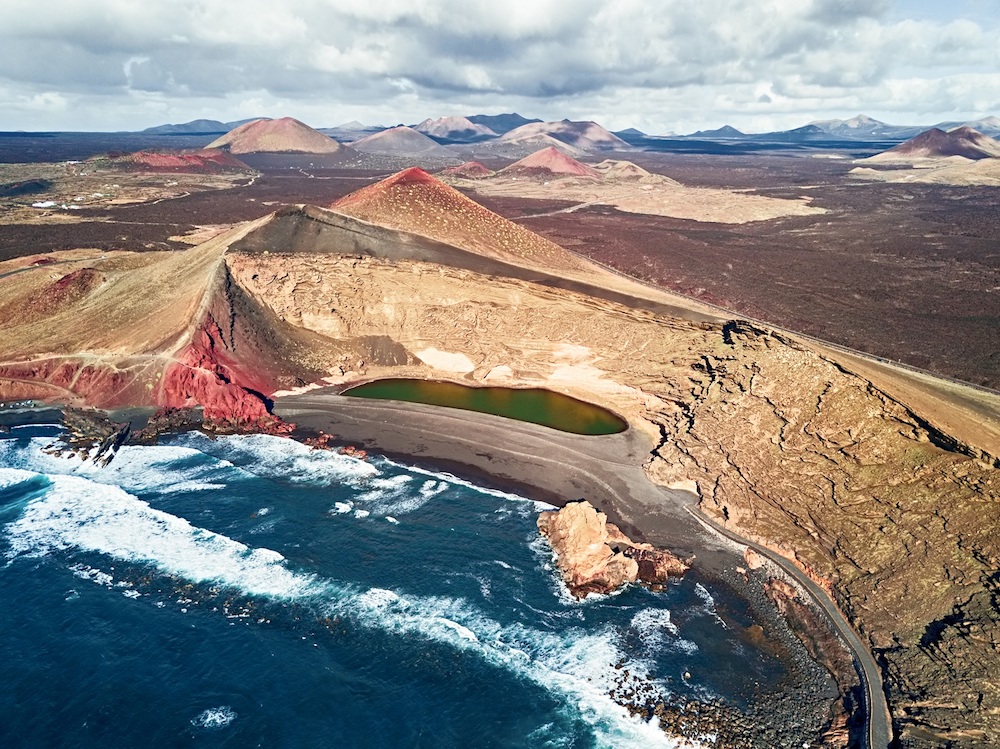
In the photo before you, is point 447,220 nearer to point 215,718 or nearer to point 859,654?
point 215,718

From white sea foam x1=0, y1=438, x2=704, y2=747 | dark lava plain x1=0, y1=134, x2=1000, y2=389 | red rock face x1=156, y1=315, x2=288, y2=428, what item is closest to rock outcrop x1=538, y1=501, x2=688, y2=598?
white sea foam x1=0, y1=438, x2=704, y2=747

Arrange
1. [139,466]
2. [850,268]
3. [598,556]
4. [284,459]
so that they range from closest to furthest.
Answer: [598,556] < [139,466] < [284,459] < [850,268]

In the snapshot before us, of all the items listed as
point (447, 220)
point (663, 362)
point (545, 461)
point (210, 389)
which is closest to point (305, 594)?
point (545, 461)

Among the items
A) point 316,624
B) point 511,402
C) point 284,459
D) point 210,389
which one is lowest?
point 316,624

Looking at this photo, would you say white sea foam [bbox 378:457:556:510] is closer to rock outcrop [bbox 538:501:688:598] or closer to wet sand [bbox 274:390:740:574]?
wet sand [bbox 274:390:740:574]


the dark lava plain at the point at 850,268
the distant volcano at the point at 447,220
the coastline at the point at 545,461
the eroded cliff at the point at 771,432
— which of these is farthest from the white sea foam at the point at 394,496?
the dark lava plain at the point at 850,268

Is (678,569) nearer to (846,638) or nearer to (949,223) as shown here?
(846,638)
